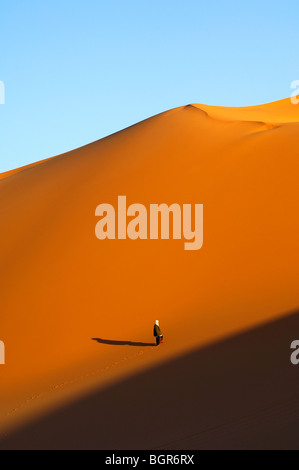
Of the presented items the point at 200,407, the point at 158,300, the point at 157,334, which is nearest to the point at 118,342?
the point at 157,334

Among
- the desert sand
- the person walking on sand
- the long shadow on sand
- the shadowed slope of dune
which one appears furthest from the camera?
the long shadow on sand

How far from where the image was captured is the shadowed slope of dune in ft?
27.6

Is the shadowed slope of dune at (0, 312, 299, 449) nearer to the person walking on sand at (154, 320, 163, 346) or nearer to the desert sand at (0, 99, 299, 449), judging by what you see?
the desert sand at (0, 99, 299, 449)

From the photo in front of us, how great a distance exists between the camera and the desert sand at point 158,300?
31.3 ft

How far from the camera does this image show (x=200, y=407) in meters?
9.48

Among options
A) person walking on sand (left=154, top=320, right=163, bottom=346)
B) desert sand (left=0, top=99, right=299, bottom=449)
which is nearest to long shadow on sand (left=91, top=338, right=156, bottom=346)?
desert sand (left=0, top=99, right=299, bottom=449)

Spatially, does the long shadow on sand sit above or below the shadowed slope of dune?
above

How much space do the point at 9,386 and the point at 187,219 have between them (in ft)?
21.0

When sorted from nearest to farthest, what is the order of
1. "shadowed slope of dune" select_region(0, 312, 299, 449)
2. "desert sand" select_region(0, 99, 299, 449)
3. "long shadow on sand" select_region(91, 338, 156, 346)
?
"shadowed slope of dune" select_region(0, 312, 299, 449)
"desert sand" select_region(0, 99, 299, 449)
"long shadow on sand" select_region(91, 338, 156, 346)

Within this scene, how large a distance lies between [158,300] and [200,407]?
4.57 m

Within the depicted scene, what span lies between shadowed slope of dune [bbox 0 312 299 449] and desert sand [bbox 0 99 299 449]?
0.03m

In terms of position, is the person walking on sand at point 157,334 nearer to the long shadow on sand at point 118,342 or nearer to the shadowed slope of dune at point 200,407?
the long shadow on sand at point 118,342

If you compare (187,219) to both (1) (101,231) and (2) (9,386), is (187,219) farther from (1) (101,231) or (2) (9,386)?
(2) (9,386)
